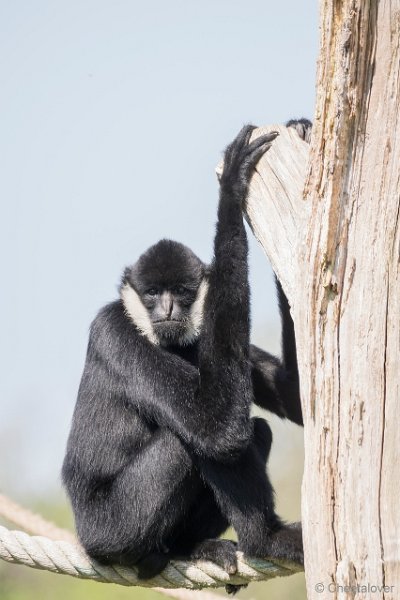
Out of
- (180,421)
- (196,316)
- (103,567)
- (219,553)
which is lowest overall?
(103,567)

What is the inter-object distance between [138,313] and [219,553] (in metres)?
2.01

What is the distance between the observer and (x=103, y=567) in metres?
6.61

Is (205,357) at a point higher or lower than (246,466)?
higher

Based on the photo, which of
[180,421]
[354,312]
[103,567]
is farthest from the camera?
[103,567]

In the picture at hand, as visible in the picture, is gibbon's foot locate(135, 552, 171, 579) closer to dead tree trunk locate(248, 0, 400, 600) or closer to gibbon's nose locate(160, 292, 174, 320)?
gibbon's nose locate(160, 292, 174, 320)

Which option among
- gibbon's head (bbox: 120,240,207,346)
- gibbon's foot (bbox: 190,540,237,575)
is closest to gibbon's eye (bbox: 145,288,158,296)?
gibbon's head (bbox: 120,240,207,346)

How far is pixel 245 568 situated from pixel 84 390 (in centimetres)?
187

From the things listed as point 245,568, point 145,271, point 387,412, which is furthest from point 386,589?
point 145,271

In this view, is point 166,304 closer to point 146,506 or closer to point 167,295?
point 167,295

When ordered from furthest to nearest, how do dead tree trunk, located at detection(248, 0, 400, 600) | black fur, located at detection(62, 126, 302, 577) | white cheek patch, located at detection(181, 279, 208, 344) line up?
white cheek patch, located at detection(181, 279, 208, 344) → black fur, located at detection(62, 126, 302, 577) → dead tree trunk, located at detection(248, 0, 400, 600)

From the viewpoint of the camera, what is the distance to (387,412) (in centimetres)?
425

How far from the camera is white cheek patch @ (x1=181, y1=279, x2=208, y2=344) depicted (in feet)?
22.9

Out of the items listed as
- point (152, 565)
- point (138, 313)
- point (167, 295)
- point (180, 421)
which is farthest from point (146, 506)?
point (167, 295)

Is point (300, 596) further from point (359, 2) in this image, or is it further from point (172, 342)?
point (359, 2)
